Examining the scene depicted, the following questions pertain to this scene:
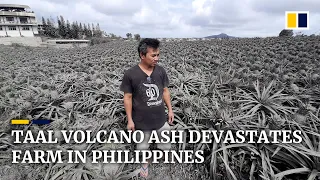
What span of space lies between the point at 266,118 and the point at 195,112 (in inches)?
34.3

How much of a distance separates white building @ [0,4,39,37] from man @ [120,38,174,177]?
49.5 metres

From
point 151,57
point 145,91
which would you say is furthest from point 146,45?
point 145,91

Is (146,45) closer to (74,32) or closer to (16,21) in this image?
(16,21)

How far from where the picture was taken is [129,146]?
8.61 feet

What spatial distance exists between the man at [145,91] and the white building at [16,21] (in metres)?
49.5

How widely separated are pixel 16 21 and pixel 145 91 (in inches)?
2033

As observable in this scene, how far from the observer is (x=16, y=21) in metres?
42.6

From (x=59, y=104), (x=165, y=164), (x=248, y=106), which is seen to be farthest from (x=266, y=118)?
(x=59, y=104)

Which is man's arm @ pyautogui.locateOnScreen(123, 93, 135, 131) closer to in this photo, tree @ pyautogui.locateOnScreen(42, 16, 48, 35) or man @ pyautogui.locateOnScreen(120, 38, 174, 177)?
man @ pyautogui.locateOnScreen(120, 38, 174, 177)

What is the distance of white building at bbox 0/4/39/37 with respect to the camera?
134 feet

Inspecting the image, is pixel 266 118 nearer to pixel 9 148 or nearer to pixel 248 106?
pixel 248 106

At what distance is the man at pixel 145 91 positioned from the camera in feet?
6.20

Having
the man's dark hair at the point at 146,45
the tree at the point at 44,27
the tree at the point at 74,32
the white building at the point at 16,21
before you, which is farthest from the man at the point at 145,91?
the tree at the point at 44,27

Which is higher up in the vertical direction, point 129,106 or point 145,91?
point 145,91
